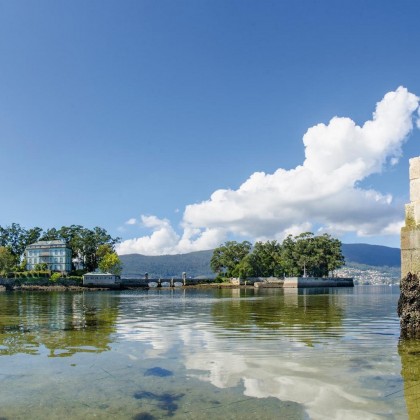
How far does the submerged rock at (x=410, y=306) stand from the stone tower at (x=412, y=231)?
29cm

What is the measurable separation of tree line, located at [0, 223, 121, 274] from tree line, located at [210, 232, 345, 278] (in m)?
43.5

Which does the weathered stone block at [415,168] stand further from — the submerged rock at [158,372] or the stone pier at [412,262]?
the submerged rock at [158,372]

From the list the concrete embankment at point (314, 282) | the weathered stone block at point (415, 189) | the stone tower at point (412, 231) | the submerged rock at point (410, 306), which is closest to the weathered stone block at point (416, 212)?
the stone tower at point (412, 231)

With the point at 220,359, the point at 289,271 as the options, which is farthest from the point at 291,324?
the point at 289,271

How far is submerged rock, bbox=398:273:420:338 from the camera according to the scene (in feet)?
44.0

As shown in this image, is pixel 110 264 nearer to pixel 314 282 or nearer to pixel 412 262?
pixel 314 282

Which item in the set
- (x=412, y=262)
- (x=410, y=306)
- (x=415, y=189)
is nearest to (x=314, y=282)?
(x=410, y=306)

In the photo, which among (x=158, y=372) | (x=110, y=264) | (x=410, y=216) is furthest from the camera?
(x=110, y=264)

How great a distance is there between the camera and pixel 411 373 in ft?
29.0

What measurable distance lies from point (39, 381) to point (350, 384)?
20.3 ft

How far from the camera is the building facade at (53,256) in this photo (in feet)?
514

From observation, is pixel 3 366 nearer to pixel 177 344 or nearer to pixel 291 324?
pixel 177 344

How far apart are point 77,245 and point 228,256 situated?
195 feet

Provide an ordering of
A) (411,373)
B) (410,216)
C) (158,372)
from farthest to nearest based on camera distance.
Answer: (410,216)
(158,372)
(411,373)
